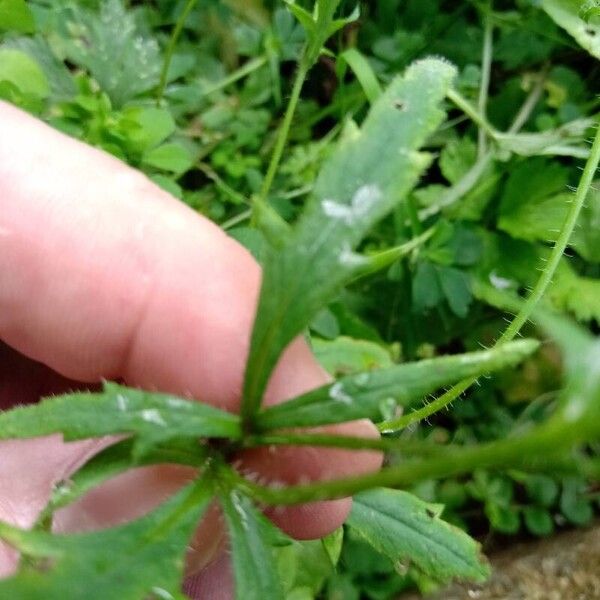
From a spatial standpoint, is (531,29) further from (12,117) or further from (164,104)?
(12,117)

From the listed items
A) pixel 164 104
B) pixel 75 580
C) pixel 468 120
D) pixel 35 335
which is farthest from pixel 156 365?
pixel 468 120

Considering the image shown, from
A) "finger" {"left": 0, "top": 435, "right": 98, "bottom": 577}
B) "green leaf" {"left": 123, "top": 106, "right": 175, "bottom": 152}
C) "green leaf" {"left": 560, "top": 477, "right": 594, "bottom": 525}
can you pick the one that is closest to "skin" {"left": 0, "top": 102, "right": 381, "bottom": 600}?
"finger" {"left": 0, "top": 435, "right": 98, "bottom": 577}

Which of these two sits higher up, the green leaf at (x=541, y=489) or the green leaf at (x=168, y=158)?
the green leaf at (x=168, y=158)

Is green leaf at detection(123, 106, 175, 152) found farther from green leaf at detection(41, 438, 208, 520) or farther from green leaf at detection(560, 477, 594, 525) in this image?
green leaf at detection(560, 477, 594, 525)

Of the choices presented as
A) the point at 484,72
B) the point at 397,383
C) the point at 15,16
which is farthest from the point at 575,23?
the point at 397,383

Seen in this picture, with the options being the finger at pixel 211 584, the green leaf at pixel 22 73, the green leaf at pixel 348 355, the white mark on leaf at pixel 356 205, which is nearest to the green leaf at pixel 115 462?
the white mark on leaf at pixel 356 205

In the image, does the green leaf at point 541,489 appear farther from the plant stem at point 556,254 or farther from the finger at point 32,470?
the finger at point 32,470
